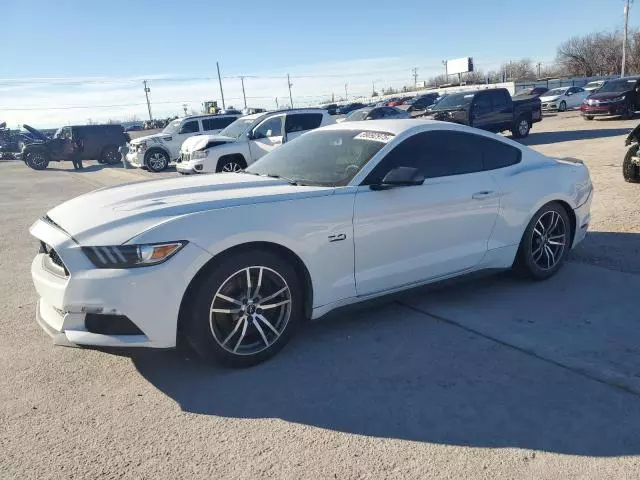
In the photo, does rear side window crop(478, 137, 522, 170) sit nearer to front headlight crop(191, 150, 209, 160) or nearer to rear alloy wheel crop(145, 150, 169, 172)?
front headlight crop(191, 150, 209, 160)

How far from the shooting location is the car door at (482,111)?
18719 mm

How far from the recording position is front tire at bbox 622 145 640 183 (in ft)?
30.2

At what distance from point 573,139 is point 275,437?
18688mm

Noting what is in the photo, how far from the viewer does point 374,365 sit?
3.64m

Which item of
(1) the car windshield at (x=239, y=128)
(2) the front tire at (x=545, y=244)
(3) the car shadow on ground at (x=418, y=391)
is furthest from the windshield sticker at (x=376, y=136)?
(1) the car windshield at (x=239, y=128)

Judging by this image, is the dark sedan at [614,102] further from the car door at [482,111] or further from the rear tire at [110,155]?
the rear tire at [110,155]

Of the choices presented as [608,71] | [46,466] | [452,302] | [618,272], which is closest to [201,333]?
[46,466]

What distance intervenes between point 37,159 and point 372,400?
25030 mm

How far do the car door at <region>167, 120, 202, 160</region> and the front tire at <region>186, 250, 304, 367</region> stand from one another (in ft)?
53.4

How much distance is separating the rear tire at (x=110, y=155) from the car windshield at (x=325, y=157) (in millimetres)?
20910

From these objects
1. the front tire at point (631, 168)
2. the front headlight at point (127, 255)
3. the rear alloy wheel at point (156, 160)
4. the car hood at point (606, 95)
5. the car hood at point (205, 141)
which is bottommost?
the front tire at point (631, 168)

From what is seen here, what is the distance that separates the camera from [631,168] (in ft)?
30.5

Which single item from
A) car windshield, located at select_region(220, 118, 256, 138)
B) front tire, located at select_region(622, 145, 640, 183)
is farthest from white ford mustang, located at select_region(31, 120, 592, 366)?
car windshield, located at select_region(220, 118, 256, 138)

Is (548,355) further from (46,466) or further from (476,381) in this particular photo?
(46,466)
